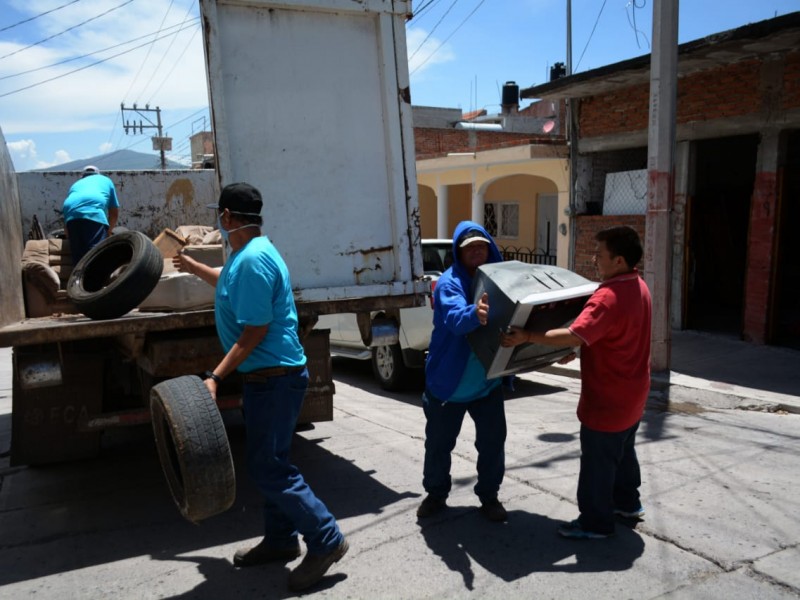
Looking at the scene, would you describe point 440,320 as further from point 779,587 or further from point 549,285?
point 779,587

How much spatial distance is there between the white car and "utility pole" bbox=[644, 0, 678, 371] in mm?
2308

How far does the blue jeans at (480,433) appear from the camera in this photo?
12.8 feet

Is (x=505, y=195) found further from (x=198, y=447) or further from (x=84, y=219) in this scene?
(x=198, y=447)

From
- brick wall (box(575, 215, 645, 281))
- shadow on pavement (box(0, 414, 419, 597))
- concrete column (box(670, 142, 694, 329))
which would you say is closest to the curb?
concrete column (box(670, 142, 694, 329))

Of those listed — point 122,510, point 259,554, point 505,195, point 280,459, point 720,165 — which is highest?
point 720,165

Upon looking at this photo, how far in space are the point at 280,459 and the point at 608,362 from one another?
171 centimetres

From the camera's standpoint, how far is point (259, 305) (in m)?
3.15

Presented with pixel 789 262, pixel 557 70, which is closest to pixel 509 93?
pixel 557 70

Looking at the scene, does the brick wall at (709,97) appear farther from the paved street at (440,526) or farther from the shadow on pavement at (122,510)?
the shadow on pavement at (122,510)

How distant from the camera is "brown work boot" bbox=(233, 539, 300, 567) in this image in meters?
3.50

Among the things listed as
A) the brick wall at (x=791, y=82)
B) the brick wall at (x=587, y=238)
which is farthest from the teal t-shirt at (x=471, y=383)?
the brick wall at (x=587, y=238)

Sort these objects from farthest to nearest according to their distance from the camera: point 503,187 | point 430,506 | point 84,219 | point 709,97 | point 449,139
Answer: point 449,139 → point 503,187 → point 709,97 → point 84,219 → point 430,506

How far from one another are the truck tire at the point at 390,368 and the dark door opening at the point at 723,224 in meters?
7.62

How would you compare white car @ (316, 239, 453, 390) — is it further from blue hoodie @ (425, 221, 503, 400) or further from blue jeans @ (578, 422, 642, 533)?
blue jeans @ (578, 422, 642, 533)
